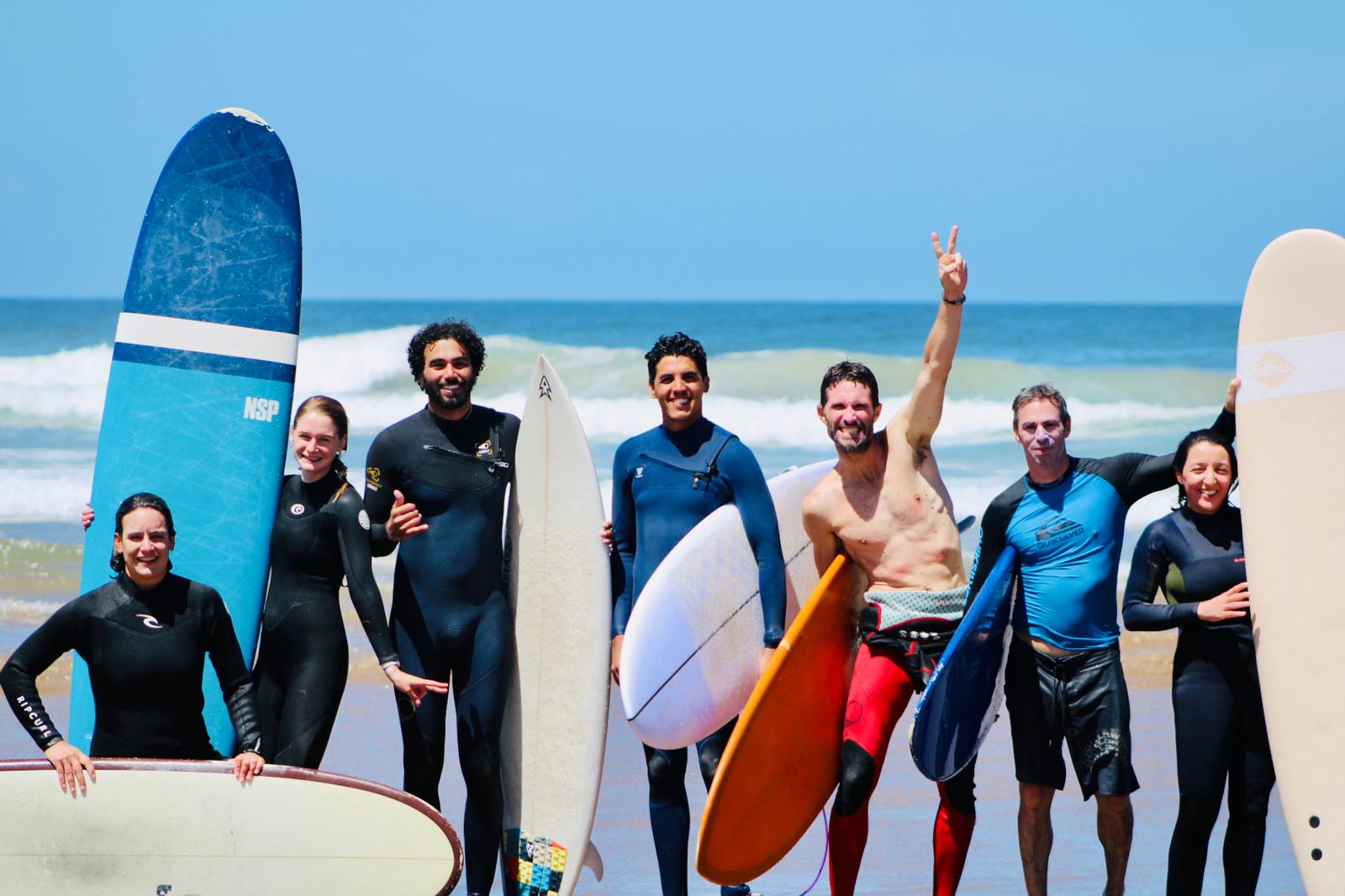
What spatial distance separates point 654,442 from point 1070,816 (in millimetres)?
2163

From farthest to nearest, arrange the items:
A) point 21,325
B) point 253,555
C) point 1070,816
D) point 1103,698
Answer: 1. point 21,325
2. point 1070,816
3. point 253,555
4. point 1103,698

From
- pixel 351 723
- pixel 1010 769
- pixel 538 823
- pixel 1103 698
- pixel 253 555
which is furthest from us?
pixel 351 723

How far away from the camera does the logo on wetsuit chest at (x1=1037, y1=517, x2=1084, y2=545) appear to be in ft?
12.9

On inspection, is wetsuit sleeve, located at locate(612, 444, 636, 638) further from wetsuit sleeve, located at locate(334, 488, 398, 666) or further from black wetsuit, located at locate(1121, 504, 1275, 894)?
black wetsuit, located at locate(1121, 504, 1275, 894)

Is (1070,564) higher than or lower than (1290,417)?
lower

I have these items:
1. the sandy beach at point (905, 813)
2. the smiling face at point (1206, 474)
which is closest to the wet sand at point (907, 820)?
the sandy beach at point (905, 813)

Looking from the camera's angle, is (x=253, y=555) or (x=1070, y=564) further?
(x=253, y=555)

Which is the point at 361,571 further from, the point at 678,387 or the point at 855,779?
the point at 855,779

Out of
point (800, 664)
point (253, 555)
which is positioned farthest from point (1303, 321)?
point (253, 555)

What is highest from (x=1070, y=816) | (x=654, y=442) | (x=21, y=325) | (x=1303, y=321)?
(x=21, y=325)

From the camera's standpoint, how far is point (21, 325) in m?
30.1

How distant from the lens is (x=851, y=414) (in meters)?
4.04

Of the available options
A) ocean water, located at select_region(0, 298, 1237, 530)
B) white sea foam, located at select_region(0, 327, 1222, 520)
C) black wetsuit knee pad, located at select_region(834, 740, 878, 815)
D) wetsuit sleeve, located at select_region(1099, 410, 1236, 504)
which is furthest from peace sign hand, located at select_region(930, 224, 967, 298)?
white sea foam, located at select_region(0, 327, 1222, 520)

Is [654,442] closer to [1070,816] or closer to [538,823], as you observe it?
[538,823]
